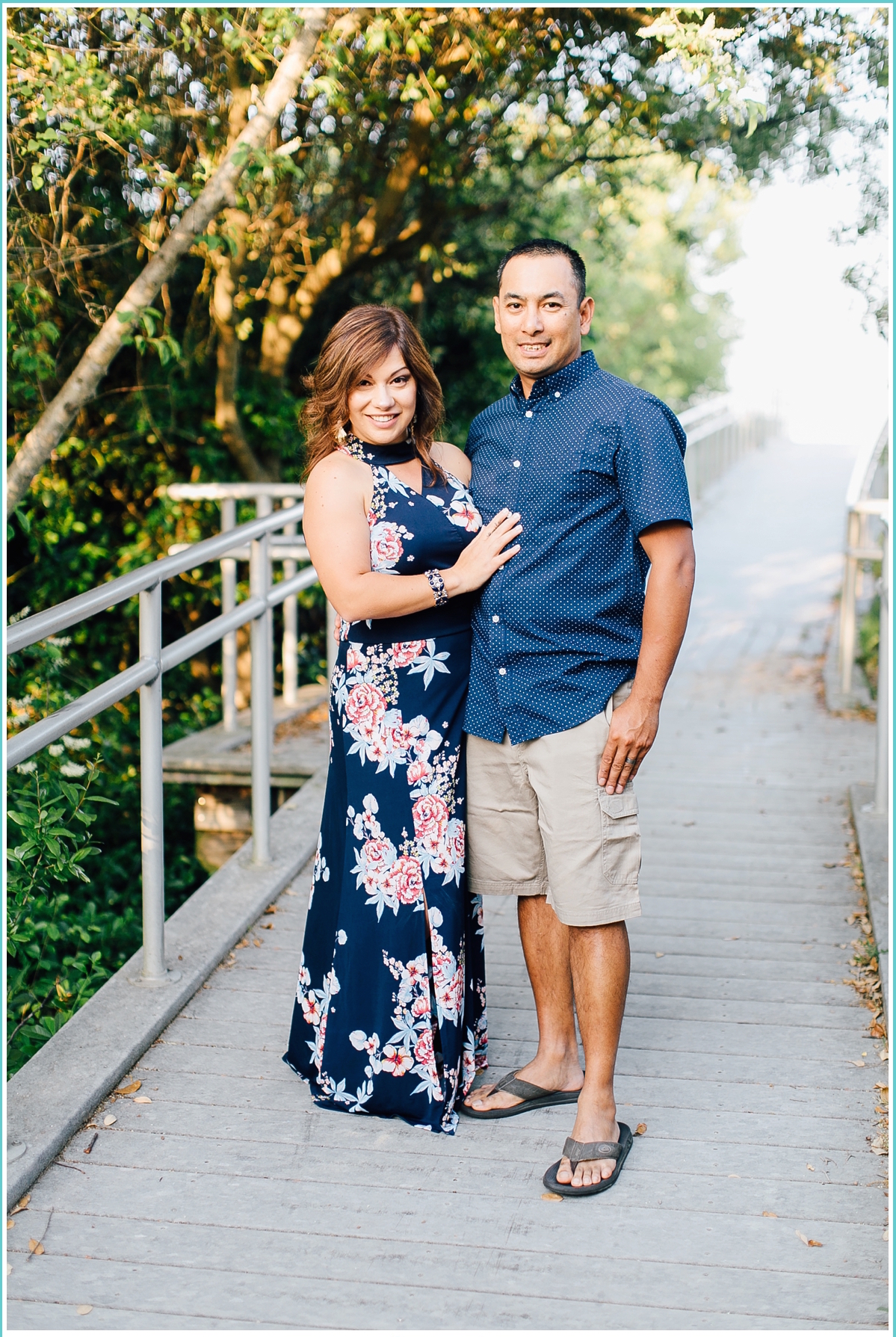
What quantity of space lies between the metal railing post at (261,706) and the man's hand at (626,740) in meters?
1.73

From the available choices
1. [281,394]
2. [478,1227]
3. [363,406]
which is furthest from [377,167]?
[478,1227]

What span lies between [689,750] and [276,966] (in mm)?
2980

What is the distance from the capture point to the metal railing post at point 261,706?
415 centimetres

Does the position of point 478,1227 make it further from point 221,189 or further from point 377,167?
point 377,167

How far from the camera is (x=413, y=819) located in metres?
2.86

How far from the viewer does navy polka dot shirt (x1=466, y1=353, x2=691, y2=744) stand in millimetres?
2578

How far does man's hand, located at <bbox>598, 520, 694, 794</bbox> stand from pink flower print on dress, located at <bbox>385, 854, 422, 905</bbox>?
1.73 feet

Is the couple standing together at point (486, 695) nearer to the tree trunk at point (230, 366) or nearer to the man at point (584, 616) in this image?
the man at point (584, 616)

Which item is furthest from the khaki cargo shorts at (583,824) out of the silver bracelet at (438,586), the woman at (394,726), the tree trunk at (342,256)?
the tree trunk at (342,256)

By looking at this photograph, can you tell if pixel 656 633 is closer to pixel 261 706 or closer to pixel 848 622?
pixel 261 706

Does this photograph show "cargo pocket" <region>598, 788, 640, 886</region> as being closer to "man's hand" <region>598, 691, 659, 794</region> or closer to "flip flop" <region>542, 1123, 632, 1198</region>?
"man's hand" <region>598, 691, 659, 794</region>

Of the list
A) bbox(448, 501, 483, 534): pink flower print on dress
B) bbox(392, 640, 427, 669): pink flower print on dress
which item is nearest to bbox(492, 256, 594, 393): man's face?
bbox(448, 501, 483, 534): pink flower print on dress

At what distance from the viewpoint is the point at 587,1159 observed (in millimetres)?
2611

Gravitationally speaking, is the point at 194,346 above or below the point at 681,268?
below
